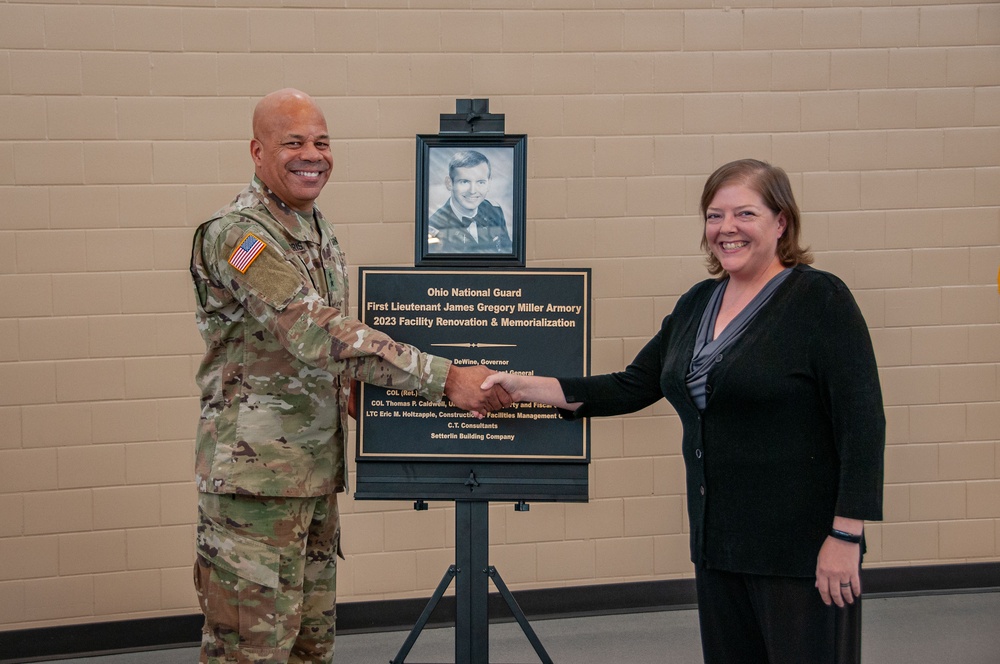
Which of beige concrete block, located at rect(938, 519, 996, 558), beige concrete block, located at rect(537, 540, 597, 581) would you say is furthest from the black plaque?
beige concrete block, located at rect(938, 519, 996, 558)

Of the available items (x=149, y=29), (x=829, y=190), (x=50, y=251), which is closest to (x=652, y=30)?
(x=829, y=190)

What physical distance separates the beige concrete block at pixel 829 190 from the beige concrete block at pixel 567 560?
1746 millimetres

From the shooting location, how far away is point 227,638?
239 cm

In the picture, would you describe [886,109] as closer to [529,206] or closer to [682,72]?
[682,72]

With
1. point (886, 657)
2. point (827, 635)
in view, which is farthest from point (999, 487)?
point (827, 635)

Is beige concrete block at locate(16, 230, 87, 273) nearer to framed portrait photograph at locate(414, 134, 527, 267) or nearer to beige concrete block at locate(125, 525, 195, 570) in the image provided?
beige concrete block at locate(125, 525, 195, 570)

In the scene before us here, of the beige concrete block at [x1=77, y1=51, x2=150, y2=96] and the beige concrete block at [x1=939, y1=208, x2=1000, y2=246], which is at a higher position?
the beige concrete block at [x1=77, y1=51, x2=150, y2=96]

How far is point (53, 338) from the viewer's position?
358cm

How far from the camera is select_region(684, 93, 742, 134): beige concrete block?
3.88 meters

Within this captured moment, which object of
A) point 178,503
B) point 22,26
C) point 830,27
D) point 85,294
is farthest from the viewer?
point 830,27

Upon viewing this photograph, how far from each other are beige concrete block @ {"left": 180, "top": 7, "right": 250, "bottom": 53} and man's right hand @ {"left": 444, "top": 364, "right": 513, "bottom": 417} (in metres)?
2.00

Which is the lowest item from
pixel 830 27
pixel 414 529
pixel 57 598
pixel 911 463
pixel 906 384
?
pixel 57 598

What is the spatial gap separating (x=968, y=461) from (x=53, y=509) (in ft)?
12.7

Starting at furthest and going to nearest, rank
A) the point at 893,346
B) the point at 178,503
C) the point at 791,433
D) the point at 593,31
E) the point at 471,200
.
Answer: the point at 893,346 < the point at 593,31 < the point at 178,503 < the point at 471,200 < the point at 791,433
